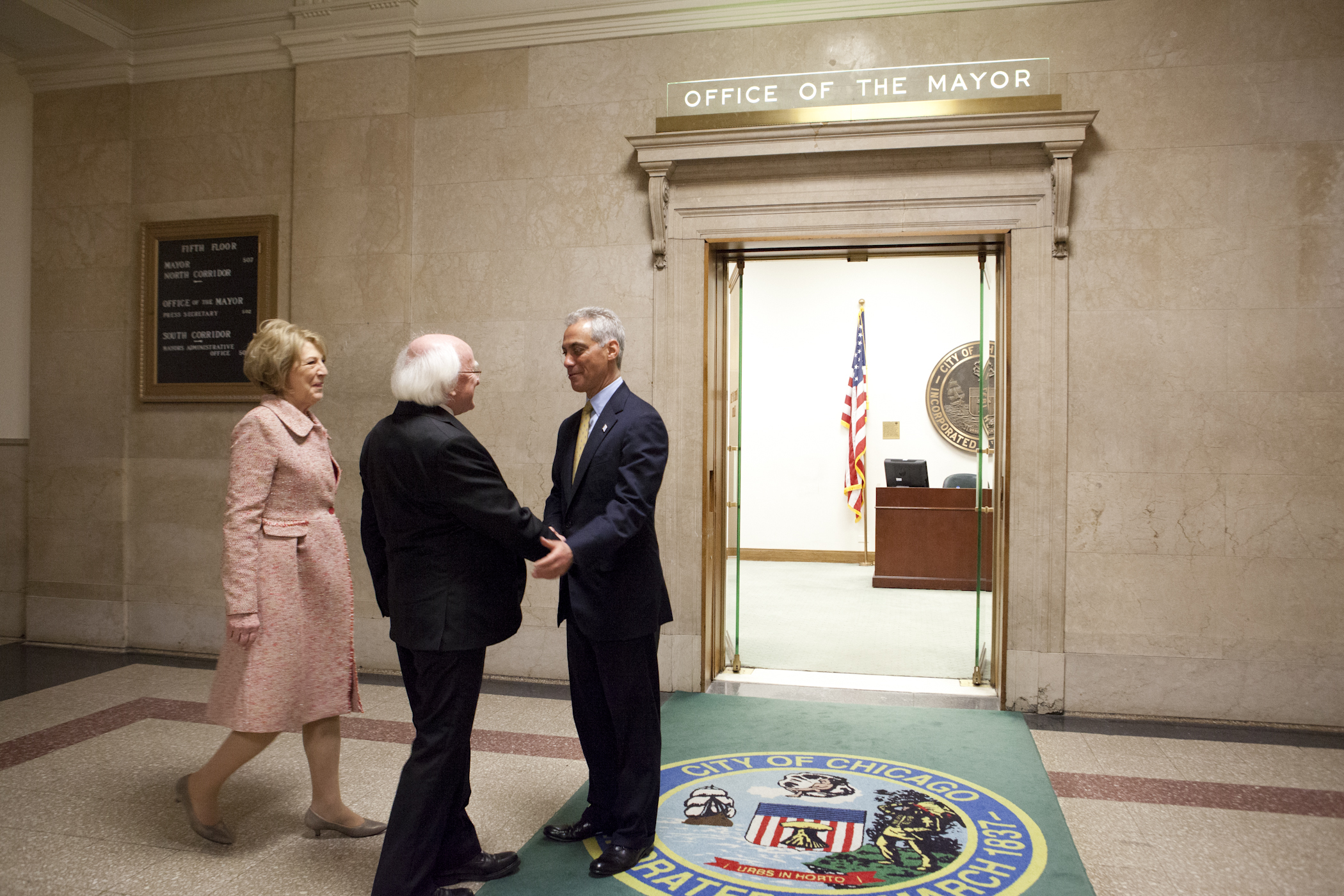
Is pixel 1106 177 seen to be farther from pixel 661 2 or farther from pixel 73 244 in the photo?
pixel 73 244

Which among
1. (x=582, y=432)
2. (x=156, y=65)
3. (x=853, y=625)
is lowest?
(x=853, y=625)

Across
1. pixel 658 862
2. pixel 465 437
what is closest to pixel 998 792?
pixel 658 862

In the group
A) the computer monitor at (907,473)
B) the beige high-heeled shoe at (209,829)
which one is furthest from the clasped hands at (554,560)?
the computer monitor at (907,473)

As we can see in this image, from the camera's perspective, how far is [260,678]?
256 cm

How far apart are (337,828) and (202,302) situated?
371 centimetres

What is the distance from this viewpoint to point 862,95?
4.33 meters

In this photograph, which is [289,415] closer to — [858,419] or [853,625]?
[853,625]

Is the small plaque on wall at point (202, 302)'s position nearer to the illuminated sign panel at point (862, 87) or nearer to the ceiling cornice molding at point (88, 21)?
the ceiling cornice molding at point (88, 21)

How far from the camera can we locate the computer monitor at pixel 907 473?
8.45 metres

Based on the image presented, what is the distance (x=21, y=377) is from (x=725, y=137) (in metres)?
4.78

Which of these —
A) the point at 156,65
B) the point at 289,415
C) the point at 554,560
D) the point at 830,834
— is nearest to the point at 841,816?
the point at 830,834

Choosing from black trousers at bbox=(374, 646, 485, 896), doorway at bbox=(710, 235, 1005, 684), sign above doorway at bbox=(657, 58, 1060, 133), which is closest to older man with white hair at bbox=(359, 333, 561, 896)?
black trousers at bbox=(374, 646, 485, 896)

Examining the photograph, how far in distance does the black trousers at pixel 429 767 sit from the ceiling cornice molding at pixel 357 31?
144 inches

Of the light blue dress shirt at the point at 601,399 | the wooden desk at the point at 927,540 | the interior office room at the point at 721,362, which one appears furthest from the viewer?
the wooden desk at the point at 927,540
